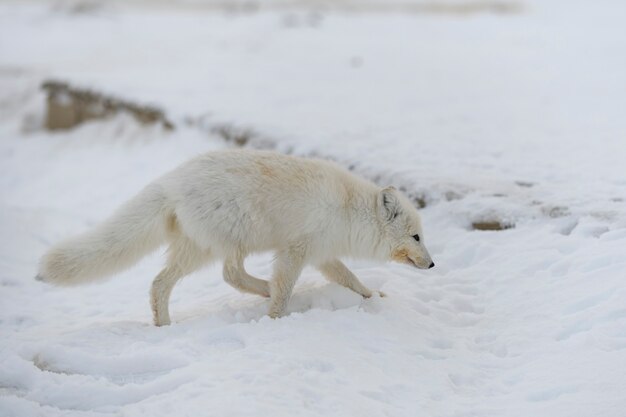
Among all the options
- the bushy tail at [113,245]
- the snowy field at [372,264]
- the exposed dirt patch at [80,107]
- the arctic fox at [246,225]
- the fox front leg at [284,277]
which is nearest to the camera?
the snowy field at [372,264]

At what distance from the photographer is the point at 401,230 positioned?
420 cm

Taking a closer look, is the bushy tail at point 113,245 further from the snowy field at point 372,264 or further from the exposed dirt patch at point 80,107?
the exposed dirt patch at point 80,107

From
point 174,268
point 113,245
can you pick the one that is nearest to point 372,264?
point 174,268

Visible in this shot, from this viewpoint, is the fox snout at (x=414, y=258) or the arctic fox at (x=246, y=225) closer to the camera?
the arctic fox at (x=246, y=225)

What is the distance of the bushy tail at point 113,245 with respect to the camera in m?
3.72

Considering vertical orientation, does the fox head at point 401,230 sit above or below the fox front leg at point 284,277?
above

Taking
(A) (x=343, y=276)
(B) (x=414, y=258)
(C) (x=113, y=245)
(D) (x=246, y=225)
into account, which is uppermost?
(D) (x=246, y=225)

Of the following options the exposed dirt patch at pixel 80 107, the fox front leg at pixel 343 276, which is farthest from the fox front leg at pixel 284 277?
the exposed dirt patch at pixel 80 107

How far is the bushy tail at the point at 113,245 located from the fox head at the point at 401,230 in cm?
122

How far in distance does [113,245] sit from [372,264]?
181cm

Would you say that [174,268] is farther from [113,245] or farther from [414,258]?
[414,258]

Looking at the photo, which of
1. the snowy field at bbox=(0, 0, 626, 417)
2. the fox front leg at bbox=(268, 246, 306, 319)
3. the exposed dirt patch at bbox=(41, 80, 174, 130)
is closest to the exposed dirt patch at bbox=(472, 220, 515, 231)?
the snowy field at bbox=(0, 0, 626, 417)

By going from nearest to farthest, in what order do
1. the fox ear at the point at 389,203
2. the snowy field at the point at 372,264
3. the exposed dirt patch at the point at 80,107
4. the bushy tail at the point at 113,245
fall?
1. the snowy field at the point at 372,264
2. the bushy tail at the point at 113,245
3. the fox ear at the point at 389,203
4. the exposed dirt patch at the point at 80,107

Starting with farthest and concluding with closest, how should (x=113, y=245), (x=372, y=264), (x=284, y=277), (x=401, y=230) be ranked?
(x=372, y=264), (x=401, y=230), (x=284, y=277), (x=113, y=245)
